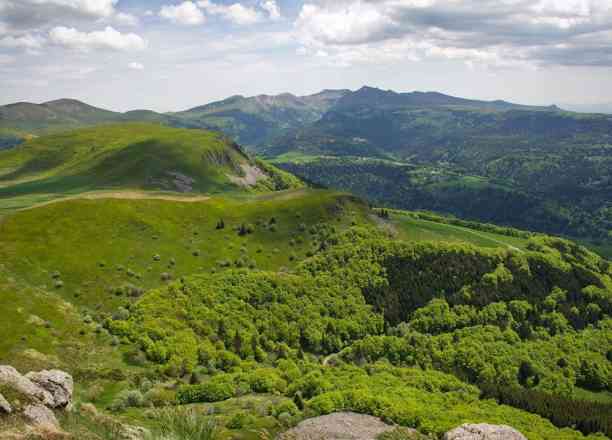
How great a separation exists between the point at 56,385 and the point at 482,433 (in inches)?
1833

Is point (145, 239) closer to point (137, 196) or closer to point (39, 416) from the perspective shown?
point (137, 196)

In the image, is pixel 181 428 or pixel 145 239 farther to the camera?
pixel 145 239

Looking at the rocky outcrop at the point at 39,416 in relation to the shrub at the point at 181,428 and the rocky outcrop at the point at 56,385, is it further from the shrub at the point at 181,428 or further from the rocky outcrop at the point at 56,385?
the shrub at the point at 181,428

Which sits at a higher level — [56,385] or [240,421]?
[56,385]

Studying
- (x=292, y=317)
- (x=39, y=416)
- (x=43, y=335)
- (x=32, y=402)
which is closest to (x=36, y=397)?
(x=32, y=402)

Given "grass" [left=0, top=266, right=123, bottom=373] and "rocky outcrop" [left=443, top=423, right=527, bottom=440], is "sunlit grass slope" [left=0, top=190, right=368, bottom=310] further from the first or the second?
"rocky outcrop" [left=443, top=423, right=527, bottom=440]

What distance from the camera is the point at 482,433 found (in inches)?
2173

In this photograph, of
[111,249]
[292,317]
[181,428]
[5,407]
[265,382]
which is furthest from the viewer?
[111,249]

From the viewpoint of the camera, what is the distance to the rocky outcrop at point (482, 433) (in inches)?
2172

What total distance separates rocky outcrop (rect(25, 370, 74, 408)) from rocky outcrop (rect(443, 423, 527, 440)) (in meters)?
43.6

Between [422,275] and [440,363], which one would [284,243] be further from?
[440,363]

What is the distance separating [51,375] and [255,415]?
95.4 feet

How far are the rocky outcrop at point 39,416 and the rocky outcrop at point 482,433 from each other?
4548 cm

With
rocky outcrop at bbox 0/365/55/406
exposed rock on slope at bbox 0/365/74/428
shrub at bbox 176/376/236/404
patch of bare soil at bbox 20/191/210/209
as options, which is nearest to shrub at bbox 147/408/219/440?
exposed rock on slope at bbox 0/365/74/428
